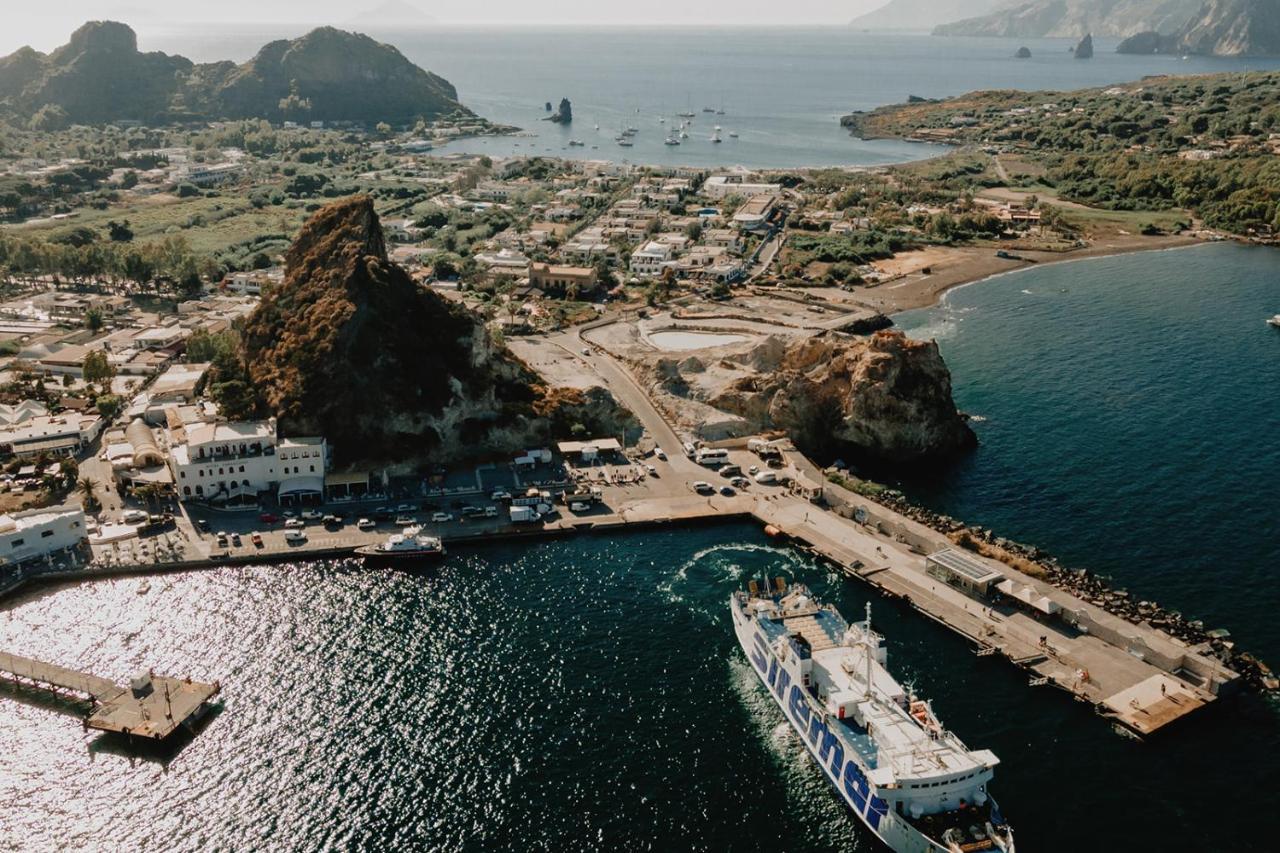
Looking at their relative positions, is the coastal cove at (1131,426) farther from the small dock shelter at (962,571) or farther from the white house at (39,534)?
the white house at (39,534)

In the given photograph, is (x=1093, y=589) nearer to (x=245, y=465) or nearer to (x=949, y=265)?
(x=245, y=465)

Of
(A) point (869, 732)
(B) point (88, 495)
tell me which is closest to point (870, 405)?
(A) point (869, 732)

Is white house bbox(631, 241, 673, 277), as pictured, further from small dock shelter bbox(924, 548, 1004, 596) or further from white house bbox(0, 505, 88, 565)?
white house bbox(0, 505, 88, 565)

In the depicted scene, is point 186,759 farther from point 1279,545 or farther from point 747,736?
point 1279,545


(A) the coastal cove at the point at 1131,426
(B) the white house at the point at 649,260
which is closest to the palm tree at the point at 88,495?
(A) the coastal cove at the point at 1131,426

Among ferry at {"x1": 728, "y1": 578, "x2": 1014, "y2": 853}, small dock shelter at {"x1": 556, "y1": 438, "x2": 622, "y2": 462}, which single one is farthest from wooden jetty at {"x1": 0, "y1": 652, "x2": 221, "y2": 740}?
small dock shelter at {"x1": 556, "y1": 438, "x2": 622, "y2": 462}
